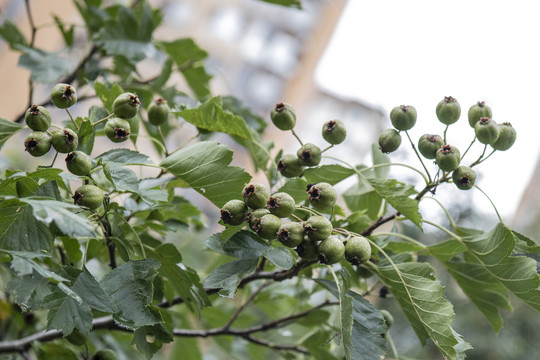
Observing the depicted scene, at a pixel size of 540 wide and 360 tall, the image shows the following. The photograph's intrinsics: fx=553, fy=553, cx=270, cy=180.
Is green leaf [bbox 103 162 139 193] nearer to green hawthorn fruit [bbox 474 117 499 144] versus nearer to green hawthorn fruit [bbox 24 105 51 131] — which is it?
green hawthorn fruit [bbox 24 105 51 131]

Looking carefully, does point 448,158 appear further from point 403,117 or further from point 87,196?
point 87,196

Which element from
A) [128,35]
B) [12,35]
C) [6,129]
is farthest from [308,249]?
[12,35]

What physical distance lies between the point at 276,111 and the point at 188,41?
576 mm

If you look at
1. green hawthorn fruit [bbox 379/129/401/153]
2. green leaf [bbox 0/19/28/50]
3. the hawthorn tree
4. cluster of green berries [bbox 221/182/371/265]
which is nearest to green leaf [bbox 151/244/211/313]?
the hawthorn tree

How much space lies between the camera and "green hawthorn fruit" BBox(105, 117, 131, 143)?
768mm

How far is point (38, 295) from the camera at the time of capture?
65 centimetres

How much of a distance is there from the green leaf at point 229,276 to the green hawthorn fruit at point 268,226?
0.05 meters

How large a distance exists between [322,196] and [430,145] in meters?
0.18

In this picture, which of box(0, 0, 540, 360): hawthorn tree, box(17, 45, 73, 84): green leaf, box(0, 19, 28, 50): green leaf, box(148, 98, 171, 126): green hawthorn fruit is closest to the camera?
box(0, 0, 540, 360): hawthorn tree

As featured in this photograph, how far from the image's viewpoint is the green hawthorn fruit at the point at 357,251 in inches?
28.1

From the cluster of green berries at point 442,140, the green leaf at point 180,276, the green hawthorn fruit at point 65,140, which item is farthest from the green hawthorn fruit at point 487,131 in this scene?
the green hawthorn fruit at point 65,140

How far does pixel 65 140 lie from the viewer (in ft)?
2.28

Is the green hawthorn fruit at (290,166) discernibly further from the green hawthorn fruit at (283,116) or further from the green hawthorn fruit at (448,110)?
the green hawthorn fruit at (448,110)

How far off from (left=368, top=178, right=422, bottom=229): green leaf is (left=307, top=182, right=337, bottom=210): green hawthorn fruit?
70 millimetres
